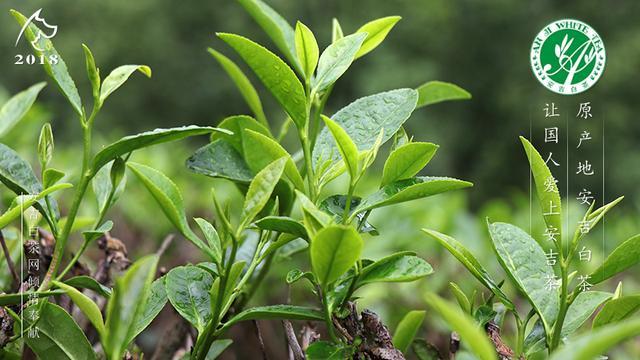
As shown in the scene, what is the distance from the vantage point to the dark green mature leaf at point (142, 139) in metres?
0.66

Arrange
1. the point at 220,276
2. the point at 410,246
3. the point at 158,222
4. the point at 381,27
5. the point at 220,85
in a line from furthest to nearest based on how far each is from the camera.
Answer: the point at 220,85 < the point at 158,222 < the point at 410,246 < the point at 381,27 < the point at 220,276

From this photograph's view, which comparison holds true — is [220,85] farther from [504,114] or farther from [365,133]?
[365,133]

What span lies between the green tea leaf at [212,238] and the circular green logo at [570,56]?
0.37 m

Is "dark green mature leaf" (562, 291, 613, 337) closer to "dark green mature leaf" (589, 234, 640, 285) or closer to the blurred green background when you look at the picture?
"dark green mature leaf" (589, 234, 640, 285)

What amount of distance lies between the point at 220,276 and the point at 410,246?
3.99 ft

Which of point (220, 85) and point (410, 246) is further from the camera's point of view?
point (220, 85)

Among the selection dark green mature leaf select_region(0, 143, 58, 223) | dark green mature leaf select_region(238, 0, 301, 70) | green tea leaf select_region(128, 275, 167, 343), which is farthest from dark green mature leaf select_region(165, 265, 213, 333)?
dark green mature leaf select_region(238, 0, 301, 70)

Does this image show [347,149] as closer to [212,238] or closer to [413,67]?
[212,238]

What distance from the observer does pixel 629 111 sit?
12719 mm

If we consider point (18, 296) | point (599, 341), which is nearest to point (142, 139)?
point (18, 296)

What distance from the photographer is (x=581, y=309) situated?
28.3 inches

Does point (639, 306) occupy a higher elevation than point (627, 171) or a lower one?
higher

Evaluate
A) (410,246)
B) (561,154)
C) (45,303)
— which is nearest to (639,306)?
(561,154)

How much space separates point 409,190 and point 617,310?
0.20m
